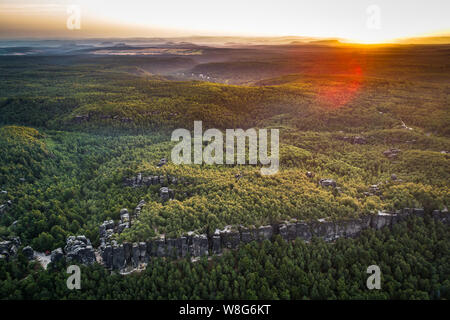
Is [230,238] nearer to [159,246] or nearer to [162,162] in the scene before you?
[159,246]

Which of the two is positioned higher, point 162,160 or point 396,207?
point 162,160

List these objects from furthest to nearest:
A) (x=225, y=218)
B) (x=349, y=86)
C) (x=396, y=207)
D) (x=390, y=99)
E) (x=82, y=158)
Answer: (x=349, y=86), (x=390, y=99), (x=82, y=158), (x=396, y=207), (x=225, y=218)

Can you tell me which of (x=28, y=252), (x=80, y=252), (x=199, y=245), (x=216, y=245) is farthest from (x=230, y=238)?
(x=28, y=252)

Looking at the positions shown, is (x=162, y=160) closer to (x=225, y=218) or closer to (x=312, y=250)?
(x=225, y=218)

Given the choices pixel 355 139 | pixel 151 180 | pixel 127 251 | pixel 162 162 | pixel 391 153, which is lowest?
pixel 127 251

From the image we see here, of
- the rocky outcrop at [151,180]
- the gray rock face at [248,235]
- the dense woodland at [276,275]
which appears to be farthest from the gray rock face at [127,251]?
the rocky outcrop at [151,180]

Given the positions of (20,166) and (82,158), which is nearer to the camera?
(20,166)

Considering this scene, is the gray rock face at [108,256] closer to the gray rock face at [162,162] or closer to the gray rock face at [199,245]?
the gray rock face at [199,245]

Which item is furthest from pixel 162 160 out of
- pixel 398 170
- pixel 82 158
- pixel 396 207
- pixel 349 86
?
pixel 349 86
